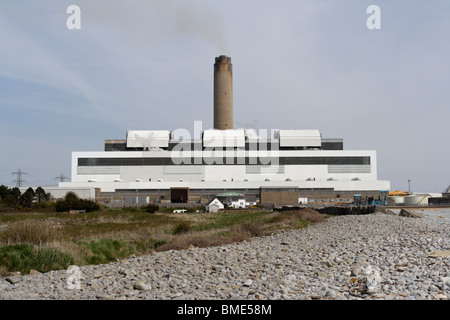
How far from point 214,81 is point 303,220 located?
51.7 meters

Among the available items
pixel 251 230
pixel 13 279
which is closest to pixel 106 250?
pixel 13 279

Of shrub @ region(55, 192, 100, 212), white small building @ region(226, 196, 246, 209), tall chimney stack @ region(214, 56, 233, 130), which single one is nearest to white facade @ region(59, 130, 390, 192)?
tall chimney stack @ region(214, 56, 233, 130)

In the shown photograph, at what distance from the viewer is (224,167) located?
69.8m

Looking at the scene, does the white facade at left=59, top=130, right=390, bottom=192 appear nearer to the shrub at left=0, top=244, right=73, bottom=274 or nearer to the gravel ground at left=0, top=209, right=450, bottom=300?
the gravel ground at left=0, top=209, right=450, bottom=300

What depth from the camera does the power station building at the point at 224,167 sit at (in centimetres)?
6650

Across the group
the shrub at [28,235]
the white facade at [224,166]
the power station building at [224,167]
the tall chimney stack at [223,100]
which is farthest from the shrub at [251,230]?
the tall chimney stack at [223,100]

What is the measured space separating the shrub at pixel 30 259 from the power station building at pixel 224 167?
51772mm

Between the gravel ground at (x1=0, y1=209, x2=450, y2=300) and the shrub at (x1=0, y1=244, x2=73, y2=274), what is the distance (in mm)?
1216

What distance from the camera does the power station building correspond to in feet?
218

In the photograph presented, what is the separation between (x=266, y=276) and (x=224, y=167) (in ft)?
195

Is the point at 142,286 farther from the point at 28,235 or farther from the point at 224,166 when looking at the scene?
the point at 224,166

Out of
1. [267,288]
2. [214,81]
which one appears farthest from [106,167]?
[267,288]

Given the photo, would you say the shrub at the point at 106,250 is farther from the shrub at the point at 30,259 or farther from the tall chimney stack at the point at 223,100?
the tall chimney stack at the point at 223,100
